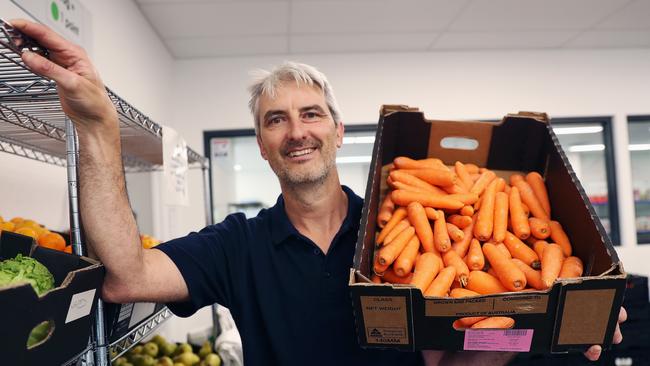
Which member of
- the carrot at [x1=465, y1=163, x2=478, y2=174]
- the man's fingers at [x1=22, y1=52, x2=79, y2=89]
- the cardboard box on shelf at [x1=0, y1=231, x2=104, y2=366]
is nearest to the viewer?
the cardboard box on shelf at [x1=0, y1=231, x2=104, y2=366]

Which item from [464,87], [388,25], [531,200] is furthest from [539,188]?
[464,87]

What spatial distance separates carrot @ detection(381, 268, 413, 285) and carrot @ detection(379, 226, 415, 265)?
0.11 feet

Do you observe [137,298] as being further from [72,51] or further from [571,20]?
[571,20]

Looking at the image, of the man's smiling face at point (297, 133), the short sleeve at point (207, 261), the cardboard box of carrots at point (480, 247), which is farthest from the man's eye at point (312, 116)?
the short sleeve at point (207, 261)

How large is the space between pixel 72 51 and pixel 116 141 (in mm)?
185

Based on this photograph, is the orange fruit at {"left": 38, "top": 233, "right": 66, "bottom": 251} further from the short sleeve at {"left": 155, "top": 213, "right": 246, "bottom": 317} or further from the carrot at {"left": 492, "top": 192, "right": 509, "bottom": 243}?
the carrot at {"left": 492, "top": 192, "right": 509, "bottom": 243}

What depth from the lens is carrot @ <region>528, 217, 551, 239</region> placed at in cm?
106

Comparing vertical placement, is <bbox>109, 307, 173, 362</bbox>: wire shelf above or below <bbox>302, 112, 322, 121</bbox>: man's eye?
below

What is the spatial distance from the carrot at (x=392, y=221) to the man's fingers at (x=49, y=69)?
2.20 ft

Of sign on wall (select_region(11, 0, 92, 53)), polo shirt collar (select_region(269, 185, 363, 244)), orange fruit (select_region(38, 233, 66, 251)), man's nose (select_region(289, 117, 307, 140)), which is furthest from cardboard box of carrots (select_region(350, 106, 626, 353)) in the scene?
sign on wall (select_region(11, 0, 92, 53))

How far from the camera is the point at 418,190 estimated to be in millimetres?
1135

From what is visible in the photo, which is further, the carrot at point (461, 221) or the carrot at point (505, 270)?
the carrot at point (461, 221)

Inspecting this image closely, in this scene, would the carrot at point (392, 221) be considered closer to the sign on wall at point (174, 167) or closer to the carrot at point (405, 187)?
the carrot at point (405, 187)

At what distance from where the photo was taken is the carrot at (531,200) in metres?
1.11
